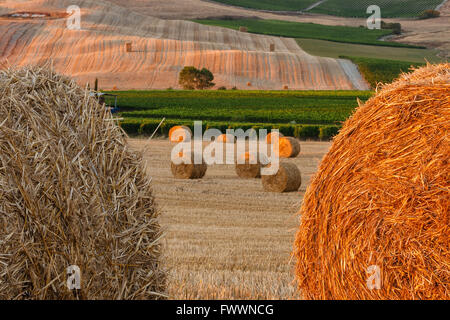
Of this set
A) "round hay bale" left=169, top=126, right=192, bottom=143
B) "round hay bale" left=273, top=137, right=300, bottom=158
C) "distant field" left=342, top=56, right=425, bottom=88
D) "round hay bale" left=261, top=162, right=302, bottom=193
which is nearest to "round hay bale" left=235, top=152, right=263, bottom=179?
"round hay bale" left=261, top=162, right=302, bottom=193

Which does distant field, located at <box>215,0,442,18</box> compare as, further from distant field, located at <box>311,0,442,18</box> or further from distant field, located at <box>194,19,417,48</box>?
distant field, located at <box>194,19,417,48</box>

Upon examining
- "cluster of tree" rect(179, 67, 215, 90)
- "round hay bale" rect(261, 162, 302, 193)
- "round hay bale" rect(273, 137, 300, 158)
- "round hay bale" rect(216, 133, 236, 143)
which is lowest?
"cluster of tree" rect(179, 67, 215, 90)

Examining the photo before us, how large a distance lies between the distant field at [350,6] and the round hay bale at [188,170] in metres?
111

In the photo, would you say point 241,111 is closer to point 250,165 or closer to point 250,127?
point 250,127

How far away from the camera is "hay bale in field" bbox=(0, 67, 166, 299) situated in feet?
14.0

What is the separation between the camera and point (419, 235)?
196 inches

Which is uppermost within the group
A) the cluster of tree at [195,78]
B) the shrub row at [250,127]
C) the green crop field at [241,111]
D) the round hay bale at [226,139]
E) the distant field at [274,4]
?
the round hay bale at [226,139]

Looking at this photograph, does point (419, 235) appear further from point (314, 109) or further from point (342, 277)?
point (314, 109)

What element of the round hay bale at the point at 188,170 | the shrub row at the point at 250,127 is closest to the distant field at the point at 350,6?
the shrub row at the point at 250,127

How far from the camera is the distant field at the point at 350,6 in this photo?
4794 inches

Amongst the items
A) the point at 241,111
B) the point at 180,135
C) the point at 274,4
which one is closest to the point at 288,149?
the point at 180,135

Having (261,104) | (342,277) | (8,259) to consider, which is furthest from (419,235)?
(261,104)

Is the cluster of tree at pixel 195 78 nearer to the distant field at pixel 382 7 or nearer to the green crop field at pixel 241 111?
the green crop field at pixel 241 111

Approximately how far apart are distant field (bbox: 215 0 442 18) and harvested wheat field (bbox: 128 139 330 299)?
366 ft
